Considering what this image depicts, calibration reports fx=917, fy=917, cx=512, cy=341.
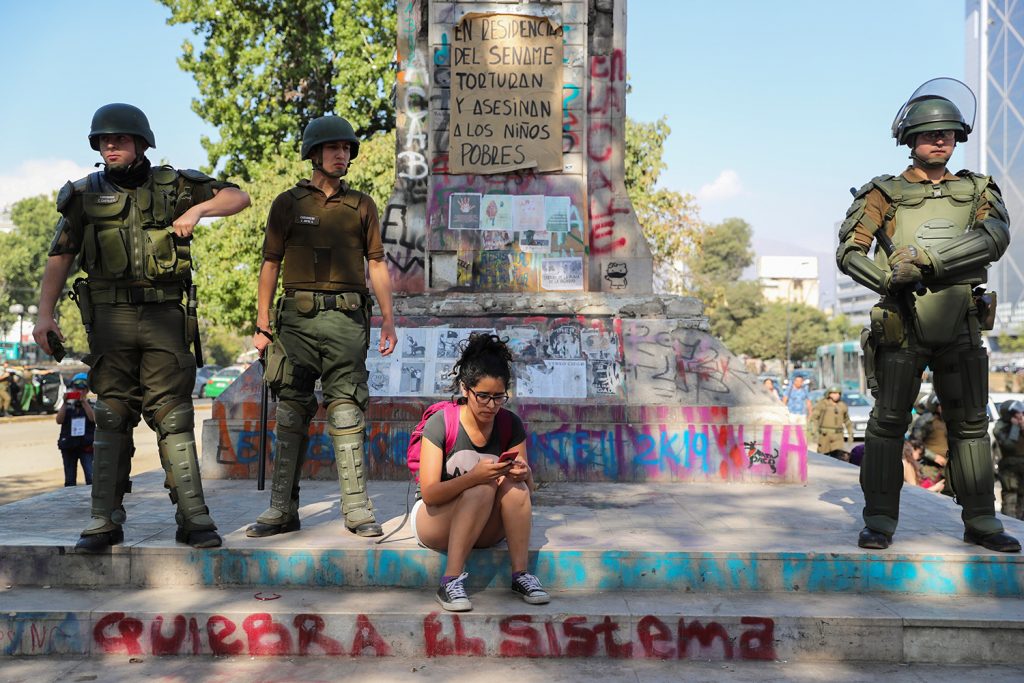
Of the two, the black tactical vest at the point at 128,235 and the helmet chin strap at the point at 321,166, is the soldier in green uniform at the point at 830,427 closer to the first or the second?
the helmet chin strap at the point at 321,166

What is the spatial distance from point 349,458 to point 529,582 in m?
1.33

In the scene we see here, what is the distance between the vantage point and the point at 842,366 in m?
37.4

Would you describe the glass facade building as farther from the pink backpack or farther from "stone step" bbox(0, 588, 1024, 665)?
the pink backpack

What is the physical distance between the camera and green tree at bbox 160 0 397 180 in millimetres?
26062

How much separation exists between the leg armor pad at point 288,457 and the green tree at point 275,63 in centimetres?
2193

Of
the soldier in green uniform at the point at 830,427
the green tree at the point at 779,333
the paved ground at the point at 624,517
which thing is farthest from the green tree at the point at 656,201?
the green tree at the point at 779,333

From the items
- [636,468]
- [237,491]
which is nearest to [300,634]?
[237,491]

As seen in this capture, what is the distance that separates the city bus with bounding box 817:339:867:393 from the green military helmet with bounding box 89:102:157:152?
99.3 feet

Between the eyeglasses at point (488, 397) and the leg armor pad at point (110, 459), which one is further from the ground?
the eyeglasses at point (488, 397)

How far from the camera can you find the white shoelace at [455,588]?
4.26 metres

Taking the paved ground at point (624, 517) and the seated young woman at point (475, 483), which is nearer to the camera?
the seated young woman at point (475, 483)

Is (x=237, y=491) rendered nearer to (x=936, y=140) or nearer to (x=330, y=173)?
(x=330, y=173)

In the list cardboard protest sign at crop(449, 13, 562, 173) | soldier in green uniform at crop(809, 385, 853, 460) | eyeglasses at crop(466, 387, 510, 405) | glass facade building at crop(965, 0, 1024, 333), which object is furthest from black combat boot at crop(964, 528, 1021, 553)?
glass facade building at crop(965, 0, 1024, 333)

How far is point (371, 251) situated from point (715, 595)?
2687mm
